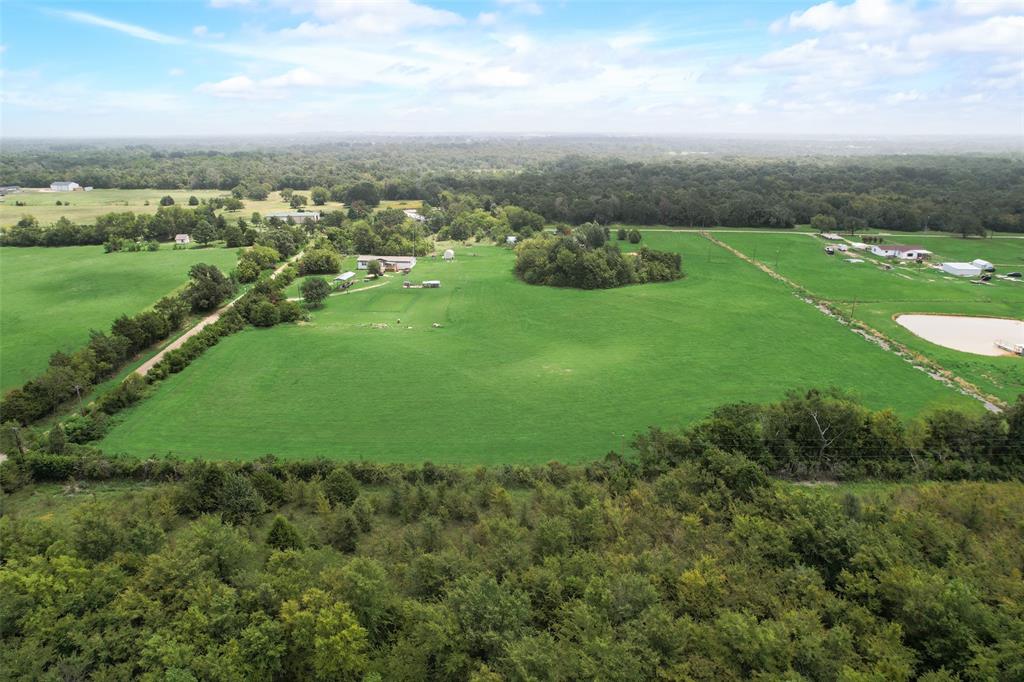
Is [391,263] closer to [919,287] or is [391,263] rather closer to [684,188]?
→ [919,287]

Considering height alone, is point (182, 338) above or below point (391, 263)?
below

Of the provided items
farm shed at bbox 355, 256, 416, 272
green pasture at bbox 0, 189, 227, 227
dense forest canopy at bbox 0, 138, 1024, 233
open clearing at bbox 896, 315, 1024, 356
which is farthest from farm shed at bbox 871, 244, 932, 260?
green pasture at bbox 0, 189, 227, 227

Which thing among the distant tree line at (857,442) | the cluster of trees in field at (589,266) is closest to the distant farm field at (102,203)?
the cluster of trees in field at (589,266)

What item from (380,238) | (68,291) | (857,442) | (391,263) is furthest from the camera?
(380,238)

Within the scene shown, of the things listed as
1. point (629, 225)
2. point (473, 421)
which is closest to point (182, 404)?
point (473, 421)

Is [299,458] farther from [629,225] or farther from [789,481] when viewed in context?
[629,225]

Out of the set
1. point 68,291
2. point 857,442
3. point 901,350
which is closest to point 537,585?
point 857,442

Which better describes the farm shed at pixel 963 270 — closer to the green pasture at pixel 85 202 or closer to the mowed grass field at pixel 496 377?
the mowed grass field at pixel 496 377
